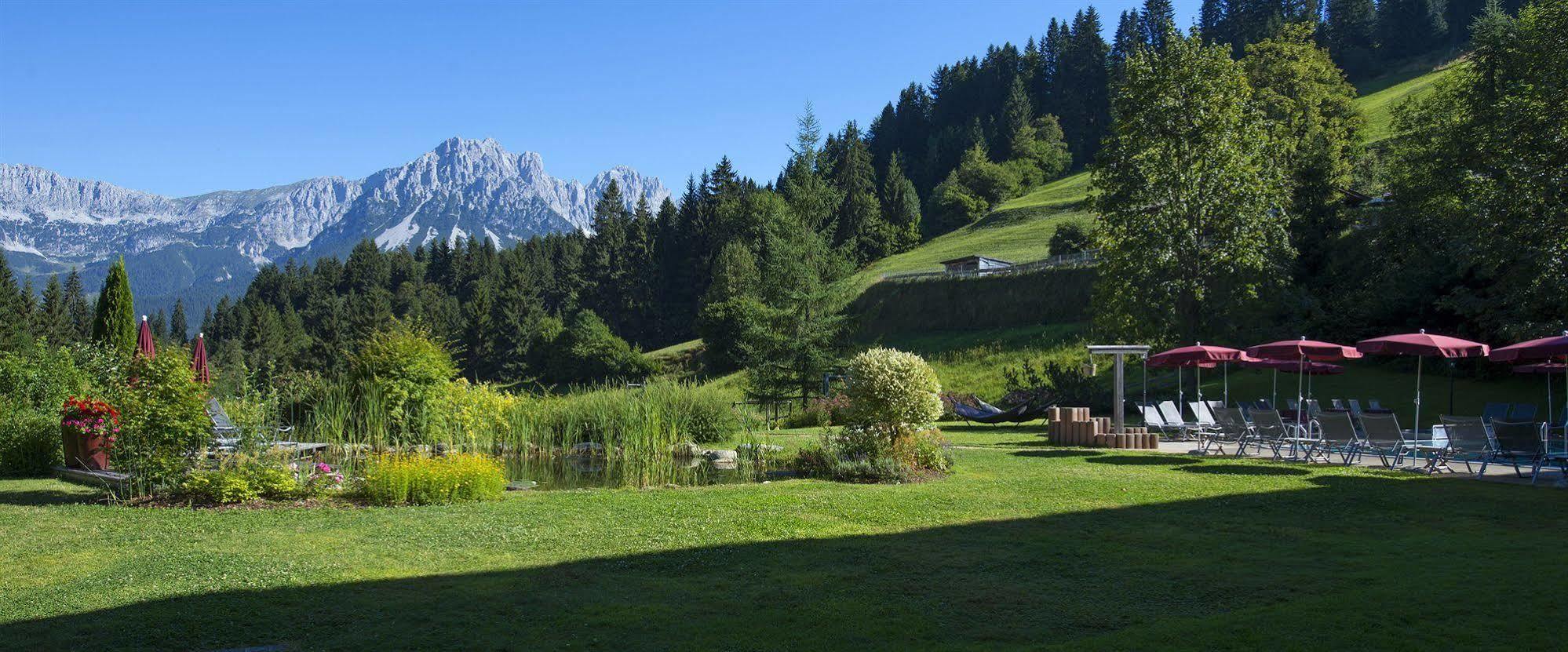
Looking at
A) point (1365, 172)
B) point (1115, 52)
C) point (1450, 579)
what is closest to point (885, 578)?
point (1450, 579)

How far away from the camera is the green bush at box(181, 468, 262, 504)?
8.90 meters

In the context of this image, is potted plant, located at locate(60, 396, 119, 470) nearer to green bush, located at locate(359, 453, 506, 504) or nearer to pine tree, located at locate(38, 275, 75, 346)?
green bush, located at locate(359, 453, 506, 504)

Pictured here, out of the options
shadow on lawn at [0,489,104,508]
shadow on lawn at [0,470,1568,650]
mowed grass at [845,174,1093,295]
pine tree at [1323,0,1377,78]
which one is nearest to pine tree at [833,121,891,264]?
mowed grass at [845,174,1093,295]

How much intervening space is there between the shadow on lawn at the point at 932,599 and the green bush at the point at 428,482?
275 centimetres

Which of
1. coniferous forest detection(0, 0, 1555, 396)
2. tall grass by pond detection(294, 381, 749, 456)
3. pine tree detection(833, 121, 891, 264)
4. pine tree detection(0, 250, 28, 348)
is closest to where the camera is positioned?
tall grass by pond detection(294, 381, 749, 456)

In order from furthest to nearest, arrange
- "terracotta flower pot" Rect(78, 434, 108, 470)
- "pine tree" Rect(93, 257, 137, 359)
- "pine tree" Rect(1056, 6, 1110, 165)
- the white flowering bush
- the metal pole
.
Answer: "pine tree" Rect(1056, 6, 1110, 165) < "pine tree" Rect(93, 257, 137, 359) < the metal pole < the white flowering bush < "terracotta flower pot" Rect(78, 434, 108, 470)

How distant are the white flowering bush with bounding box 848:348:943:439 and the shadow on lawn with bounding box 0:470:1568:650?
13.9ft

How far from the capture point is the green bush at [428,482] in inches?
364

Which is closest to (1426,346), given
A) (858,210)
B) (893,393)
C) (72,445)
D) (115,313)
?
(893,393)

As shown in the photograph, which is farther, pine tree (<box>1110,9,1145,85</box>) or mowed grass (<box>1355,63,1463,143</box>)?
pine tree (<box>1110,9,1145,85</box>)

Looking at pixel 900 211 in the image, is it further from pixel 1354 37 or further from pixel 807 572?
pixel 807 572

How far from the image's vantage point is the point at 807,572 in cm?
620

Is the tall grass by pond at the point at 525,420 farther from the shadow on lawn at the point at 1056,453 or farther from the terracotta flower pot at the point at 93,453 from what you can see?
the shadow on lawn at the point at 1056,453

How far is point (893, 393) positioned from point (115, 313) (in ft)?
57.8
